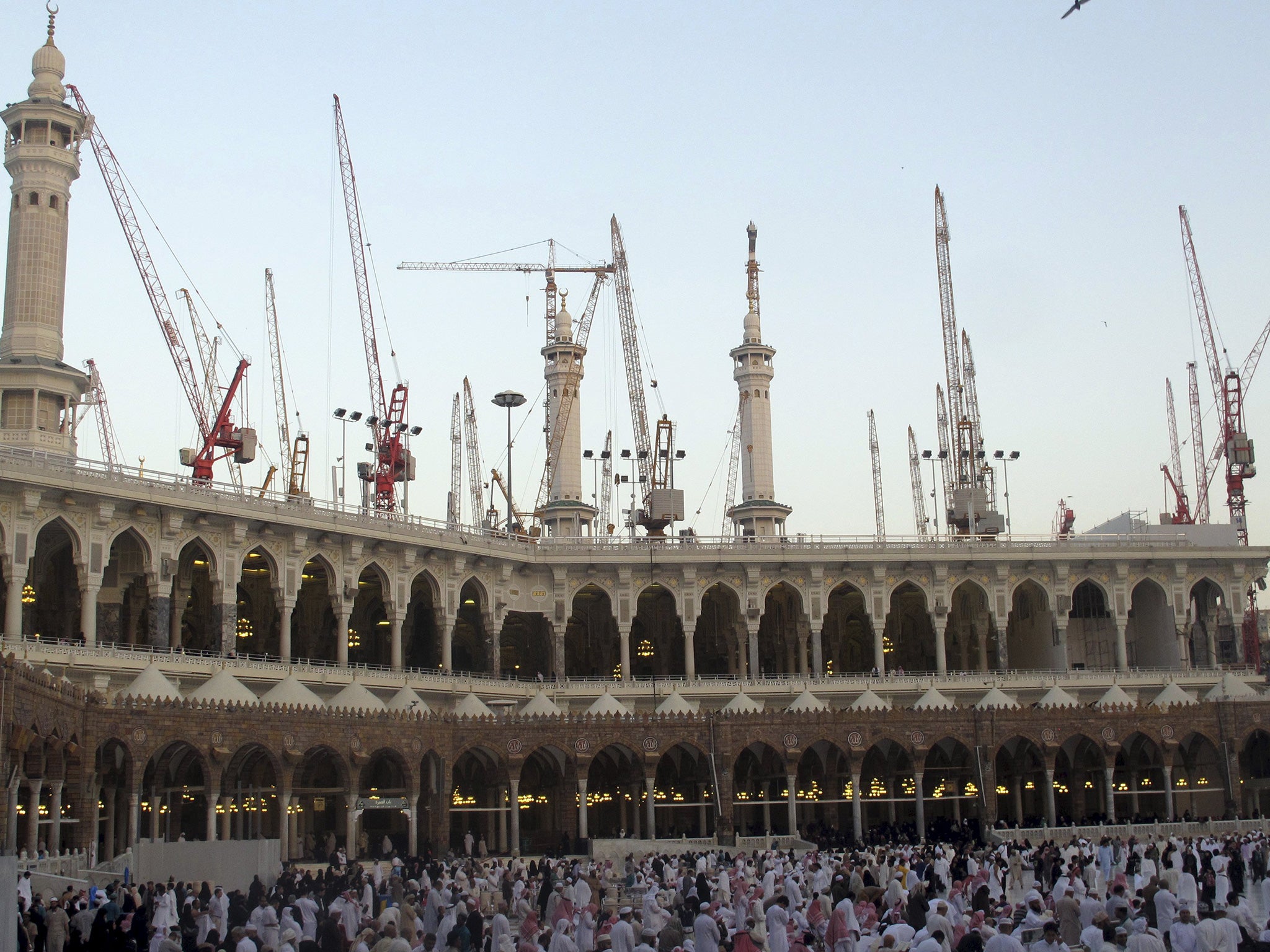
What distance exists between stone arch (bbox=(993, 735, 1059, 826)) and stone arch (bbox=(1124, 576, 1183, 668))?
42.6 ft

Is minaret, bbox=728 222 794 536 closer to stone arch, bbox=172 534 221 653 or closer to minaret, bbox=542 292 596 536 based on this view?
minaret, bbox=542 292 596 536

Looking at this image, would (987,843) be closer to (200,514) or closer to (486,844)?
(486,844)

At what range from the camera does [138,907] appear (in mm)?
25609

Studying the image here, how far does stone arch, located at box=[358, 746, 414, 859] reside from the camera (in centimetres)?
5322

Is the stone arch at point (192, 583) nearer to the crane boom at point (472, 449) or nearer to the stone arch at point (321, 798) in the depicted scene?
the stone arch at point (321, 798)

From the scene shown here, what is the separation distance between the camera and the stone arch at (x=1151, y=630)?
73188 millimetres

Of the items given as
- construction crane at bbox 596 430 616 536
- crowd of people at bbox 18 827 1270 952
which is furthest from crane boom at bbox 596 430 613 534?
crowd of people at bbox 18 827 1270 952

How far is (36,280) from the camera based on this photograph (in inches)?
2344

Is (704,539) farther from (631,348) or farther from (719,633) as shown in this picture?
(631,348)

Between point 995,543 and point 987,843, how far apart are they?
21136 mm

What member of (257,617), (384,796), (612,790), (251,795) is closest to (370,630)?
(257,617)

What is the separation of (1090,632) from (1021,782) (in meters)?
17.2

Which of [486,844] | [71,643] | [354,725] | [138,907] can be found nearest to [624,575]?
[486,844]

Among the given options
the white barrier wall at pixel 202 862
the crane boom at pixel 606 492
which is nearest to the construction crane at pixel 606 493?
the crane boom at pixel 606 492
